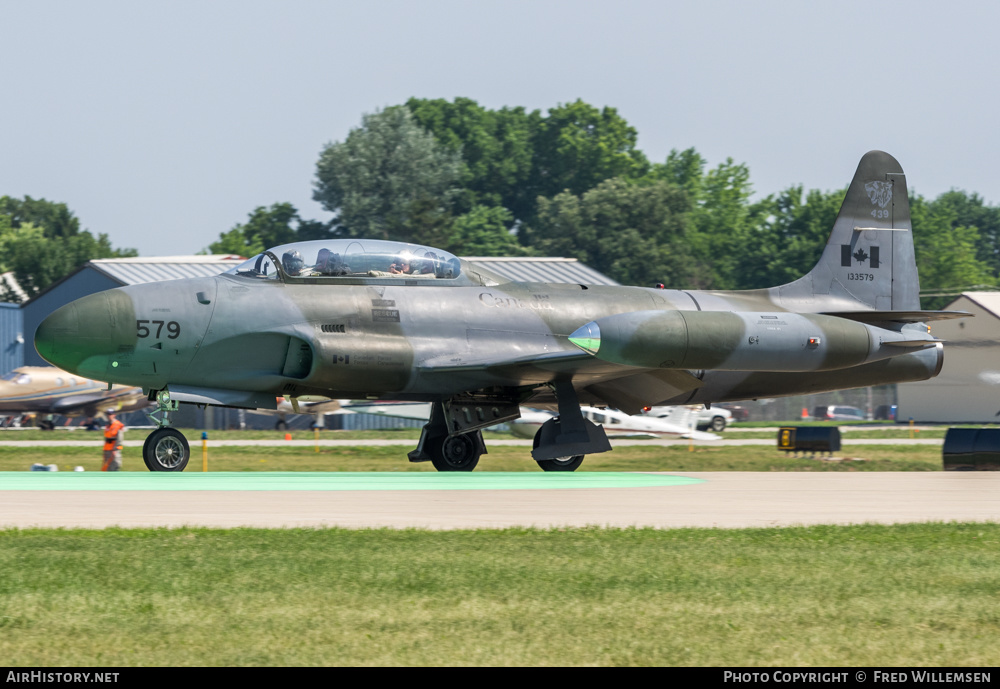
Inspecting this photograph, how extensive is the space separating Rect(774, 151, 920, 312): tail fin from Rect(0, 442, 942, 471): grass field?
151 inches

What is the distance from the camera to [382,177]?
100250mm

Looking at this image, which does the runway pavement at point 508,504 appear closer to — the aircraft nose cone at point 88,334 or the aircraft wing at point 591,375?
the aircraft nose cone at point 88,334

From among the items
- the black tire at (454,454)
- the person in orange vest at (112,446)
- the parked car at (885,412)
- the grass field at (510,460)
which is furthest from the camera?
the parked car at (885,412)

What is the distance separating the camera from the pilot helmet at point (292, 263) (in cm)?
1655

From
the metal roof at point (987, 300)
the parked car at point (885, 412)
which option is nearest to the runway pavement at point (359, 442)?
the metal roof at point (987, 300)

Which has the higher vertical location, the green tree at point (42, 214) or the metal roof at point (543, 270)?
the green tree at point (42, 214)

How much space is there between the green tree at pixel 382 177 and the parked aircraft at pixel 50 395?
48.7 metres

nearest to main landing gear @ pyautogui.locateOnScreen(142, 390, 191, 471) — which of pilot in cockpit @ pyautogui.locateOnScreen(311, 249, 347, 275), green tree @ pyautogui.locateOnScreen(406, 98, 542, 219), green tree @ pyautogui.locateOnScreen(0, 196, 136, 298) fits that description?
pilot in cockpit @ pyautogui.locateOnScreen(311, 249, 347, 275)

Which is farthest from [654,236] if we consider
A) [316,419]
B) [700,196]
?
[316,419]

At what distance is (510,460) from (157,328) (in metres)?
7.59

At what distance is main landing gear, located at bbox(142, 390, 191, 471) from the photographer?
15.9 meters

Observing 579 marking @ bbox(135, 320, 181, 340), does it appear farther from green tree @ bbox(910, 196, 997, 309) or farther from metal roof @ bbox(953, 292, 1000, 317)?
green tree @ bbox(910, 196, 997, 309)

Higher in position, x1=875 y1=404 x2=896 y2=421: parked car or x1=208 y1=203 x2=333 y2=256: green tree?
x1=208 y1=203 x2=333 y2=256: green tree
